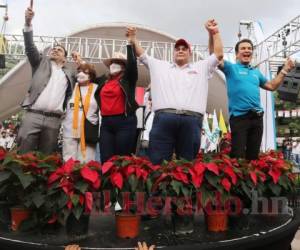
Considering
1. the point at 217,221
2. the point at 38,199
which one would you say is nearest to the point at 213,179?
the point at 217,221

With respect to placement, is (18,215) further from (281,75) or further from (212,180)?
(281,75)

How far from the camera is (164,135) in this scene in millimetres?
2977

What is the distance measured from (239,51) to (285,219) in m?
1.52

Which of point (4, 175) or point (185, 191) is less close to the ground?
point (4, 175)

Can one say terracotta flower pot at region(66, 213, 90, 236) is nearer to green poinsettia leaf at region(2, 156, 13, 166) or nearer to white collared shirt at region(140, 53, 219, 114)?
green poinsettia leaf at region(2, 156, 13, 166)

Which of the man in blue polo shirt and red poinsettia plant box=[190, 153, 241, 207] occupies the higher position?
the man in blue polo shirt

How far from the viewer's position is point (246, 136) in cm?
327

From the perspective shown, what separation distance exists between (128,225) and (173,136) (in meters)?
0.86

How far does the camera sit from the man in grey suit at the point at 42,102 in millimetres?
3188

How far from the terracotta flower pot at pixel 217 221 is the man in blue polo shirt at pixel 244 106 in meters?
0.74

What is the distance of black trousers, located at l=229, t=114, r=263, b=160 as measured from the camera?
127 inches

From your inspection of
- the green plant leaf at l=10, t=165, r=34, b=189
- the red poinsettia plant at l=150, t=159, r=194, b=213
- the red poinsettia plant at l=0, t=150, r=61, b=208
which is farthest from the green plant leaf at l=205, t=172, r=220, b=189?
the green plant leaf at l=10, t=165, r=34, b=189

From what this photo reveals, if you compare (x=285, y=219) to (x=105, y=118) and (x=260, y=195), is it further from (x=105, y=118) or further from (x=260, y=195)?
(x=105, y=118)

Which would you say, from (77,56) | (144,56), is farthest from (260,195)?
(77,56)
